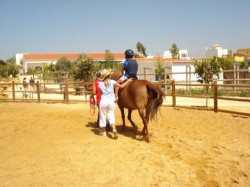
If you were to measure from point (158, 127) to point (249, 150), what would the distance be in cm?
262

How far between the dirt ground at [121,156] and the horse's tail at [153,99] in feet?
2.09

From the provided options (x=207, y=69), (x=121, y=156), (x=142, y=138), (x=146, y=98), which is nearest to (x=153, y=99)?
(x=146, y=98)

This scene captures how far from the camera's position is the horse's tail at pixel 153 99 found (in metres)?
6.14

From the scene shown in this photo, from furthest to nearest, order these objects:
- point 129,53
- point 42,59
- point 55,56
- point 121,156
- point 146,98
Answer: point 55,56
point 42,59
point 129,53
point 146,98
point 121,156

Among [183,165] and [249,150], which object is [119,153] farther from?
[249,150]

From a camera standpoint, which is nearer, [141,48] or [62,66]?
[62,66]

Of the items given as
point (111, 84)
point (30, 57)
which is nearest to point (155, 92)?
point (111, 84)

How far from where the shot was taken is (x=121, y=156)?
5.03 metres

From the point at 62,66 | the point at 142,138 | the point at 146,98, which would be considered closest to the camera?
the point at 146,98

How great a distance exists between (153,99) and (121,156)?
1.68 metres

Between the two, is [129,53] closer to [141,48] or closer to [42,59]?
[141,48]

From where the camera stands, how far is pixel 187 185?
13.7 ft

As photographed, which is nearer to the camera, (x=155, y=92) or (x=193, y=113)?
(x=155, y=92)

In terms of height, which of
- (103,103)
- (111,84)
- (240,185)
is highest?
(111,84)
